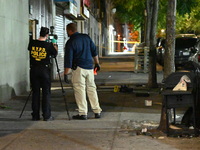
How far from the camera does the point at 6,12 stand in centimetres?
1159

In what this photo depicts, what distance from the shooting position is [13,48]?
12.4m

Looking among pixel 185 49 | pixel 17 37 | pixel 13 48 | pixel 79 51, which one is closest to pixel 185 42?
pixel 185 49

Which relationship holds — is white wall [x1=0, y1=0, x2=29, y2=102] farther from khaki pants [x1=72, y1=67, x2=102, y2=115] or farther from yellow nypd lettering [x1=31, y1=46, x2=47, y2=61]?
khaki pants [x1=72, y1=67, x2=102, y2=115]

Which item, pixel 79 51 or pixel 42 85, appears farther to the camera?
pixel 42 85

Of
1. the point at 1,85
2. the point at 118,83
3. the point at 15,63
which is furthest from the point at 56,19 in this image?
the point at 1,85

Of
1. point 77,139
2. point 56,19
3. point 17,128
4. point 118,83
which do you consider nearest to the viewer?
point 77,139

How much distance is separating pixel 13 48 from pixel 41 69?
11.7 feet

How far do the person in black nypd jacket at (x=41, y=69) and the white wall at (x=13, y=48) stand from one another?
93.1 inches

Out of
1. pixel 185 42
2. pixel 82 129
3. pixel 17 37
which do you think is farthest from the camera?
pixel 185 42

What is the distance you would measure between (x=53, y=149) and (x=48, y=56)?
2.82 metres

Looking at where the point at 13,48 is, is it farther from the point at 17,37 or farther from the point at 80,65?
the point at 80,65

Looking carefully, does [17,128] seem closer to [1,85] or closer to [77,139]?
[77,139]

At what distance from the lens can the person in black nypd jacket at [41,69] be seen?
8992mm

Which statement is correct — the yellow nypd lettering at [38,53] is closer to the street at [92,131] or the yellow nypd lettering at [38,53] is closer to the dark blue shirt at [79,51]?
the dark blue shirt at [79,51]
